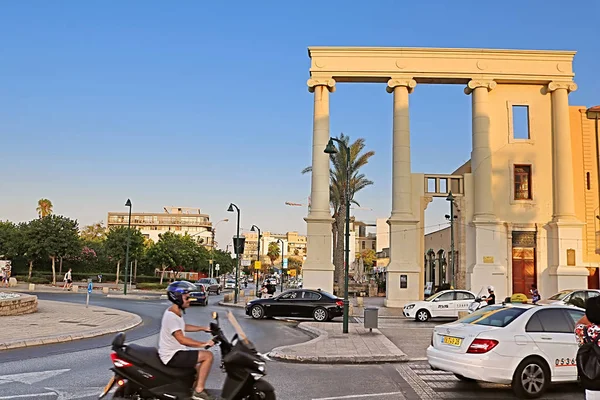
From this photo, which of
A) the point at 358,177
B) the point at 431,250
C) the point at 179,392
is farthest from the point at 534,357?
the point at 431,250

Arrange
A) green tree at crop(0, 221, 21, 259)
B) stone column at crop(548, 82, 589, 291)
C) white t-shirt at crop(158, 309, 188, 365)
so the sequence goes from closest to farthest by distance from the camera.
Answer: white t-shirt at crop(158, 309, 188, 365) → stone column at crop(548, 82, 589, 291) → green tree at crop(0, 221, 21, 259)

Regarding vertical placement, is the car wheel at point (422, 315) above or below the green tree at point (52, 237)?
below

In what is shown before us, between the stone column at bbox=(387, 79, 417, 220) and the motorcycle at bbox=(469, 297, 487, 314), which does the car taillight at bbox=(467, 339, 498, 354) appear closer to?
the motorcycle at bbox=(469, 297, 487, 314)

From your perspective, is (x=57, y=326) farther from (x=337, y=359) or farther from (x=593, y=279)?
(x=593, y=279)

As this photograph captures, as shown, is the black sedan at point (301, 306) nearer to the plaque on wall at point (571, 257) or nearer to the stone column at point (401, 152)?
the stone column at point (401, 152)

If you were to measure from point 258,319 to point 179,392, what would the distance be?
19.9m

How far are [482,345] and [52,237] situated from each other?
54490 millimetres

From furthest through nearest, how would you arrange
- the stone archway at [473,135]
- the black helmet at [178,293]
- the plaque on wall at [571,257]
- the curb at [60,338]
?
the stone archway at [473,135] < the plaque on wall at [571,257] < the curb at [60,338] < the black helmet at [178,293]

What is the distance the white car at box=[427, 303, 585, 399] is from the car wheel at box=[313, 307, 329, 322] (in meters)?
15.7

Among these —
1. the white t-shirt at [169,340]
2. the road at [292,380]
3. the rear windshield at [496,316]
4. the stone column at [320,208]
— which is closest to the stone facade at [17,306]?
the road at [292,380]

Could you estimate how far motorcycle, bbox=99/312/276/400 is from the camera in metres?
6.71

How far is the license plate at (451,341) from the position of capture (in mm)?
9902

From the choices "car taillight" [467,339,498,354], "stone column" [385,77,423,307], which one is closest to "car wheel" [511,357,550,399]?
"car taillight" [467,339,498,354]

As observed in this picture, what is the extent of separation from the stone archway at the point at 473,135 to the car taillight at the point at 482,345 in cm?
2826
